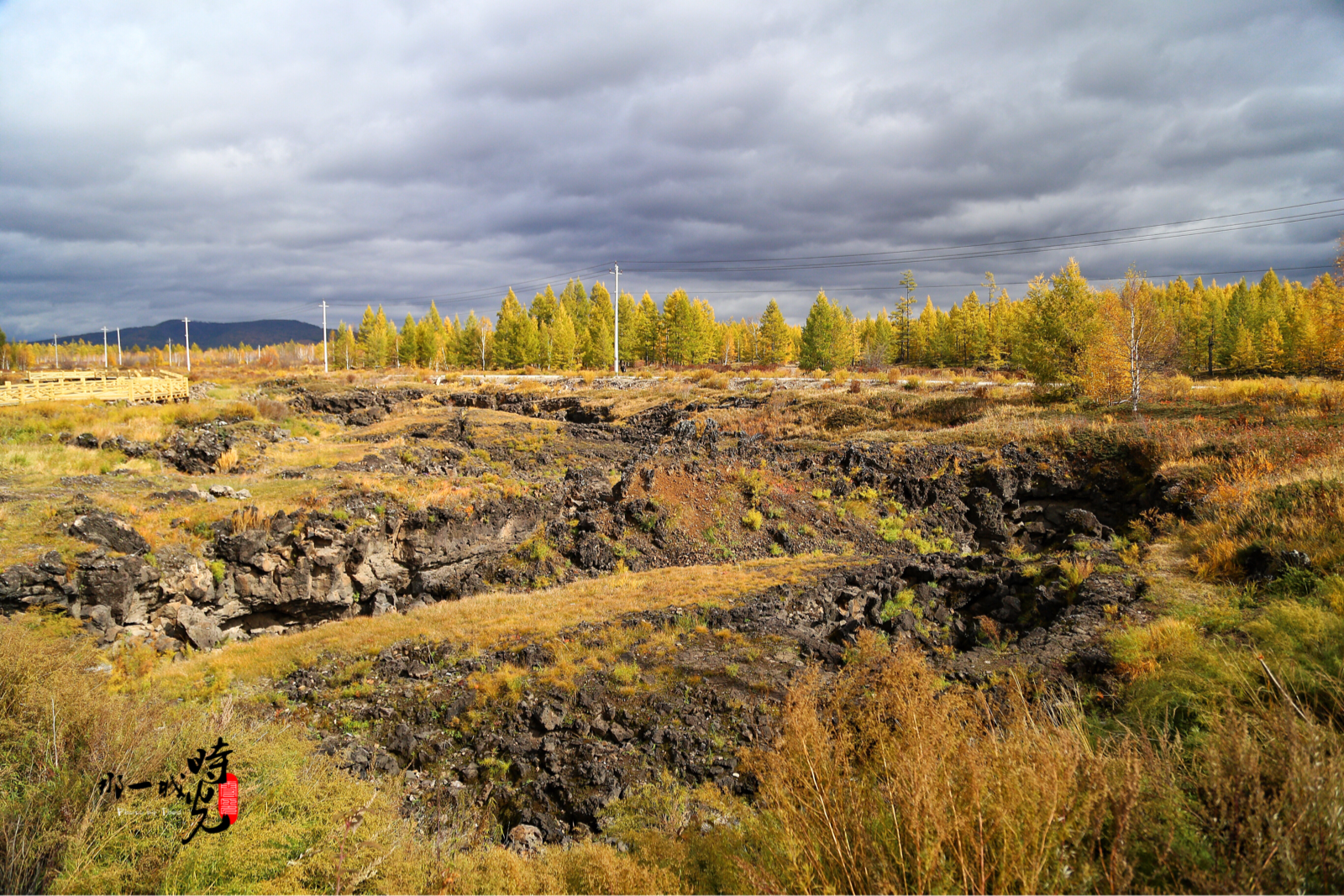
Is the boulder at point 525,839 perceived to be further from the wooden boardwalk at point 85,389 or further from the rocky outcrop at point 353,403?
A: the rocky outcrop at point 353,403


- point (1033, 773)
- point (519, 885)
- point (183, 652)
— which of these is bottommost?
point (183, 652)

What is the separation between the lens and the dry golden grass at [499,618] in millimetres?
11867

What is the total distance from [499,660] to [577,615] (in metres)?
2.49

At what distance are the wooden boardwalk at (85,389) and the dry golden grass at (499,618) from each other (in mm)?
28846

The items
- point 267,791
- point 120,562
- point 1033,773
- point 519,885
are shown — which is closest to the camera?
point 1033,773

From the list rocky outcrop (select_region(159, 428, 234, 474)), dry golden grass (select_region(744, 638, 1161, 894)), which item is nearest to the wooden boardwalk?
rocky outcrop (select_region(159, 428, 234, 474))

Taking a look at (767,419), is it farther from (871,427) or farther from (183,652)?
(183,652)

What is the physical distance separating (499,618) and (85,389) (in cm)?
3694

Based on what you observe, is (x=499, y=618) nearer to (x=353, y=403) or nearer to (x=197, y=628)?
(x=197, y=628)

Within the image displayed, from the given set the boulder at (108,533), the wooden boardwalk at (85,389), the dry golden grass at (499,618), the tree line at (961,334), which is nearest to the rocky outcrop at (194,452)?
the boulder at (108,533)

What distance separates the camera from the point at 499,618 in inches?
556

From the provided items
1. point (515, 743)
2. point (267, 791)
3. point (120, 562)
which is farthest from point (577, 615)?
point (120, 562)

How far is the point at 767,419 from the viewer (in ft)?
121
